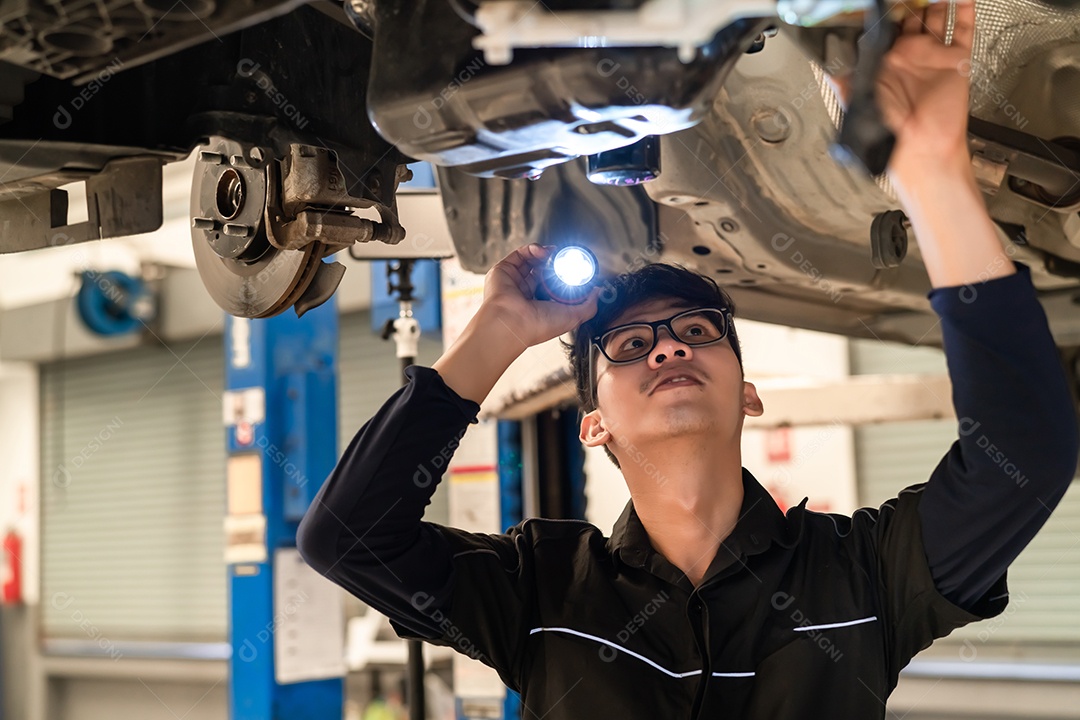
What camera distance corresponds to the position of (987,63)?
1562mm

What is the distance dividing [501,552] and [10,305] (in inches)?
344

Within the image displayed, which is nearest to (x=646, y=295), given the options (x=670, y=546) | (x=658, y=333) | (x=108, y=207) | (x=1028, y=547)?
(x=658, y=333)

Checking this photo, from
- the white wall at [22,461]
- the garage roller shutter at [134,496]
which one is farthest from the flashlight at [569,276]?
the white wall at [22,461]

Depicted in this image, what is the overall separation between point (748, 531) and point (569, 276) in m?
0.45

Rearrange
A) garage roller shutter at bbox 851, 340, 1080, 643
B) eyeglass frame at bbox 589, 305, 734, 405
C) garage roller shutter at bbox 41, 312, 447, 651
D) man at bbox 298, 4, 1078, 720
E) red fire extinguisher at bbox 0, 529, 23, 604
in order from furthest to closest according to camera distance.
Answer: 1. red fire extinguisher at bbox 0, 529, 23, 604
2. garage roller shutter at bbox 41, 312, 447, 651
3. garage roller shutter at bbox 851, 340, 1080, 643
4. eyeglass frame at bbox 589, 305, 734, 405
5. man at bbox 298, 4, 1078, 720

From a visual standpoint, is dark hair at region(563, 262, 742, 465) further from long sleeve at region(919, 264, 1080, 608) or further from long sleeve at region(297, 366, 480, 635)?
long sleeve at region(919, 264, 1080, 608)

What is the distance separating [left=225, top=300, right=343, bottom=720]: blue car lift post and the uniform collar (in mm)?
2352

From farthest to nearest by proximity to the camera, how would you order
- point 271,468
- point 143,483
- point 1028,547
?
point 143,483 → point 1028,547 → point 271,468

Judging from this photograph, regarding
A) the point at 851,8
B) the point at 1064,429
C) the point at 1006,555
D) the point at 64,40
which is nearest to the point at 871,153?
the point at 851,8

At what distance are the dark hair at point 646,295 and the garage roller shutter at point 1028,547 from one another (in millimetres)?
3129

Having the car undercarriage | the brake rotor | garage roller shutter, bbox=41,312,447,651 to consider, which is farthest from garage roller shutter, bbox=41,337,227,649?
the brake rotor

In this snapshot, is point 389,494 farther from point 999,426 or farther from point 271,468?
point 271,468

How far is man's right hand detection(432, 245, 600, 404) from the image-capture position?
1490 mm

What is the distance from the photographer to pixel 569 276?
5.15 ft
